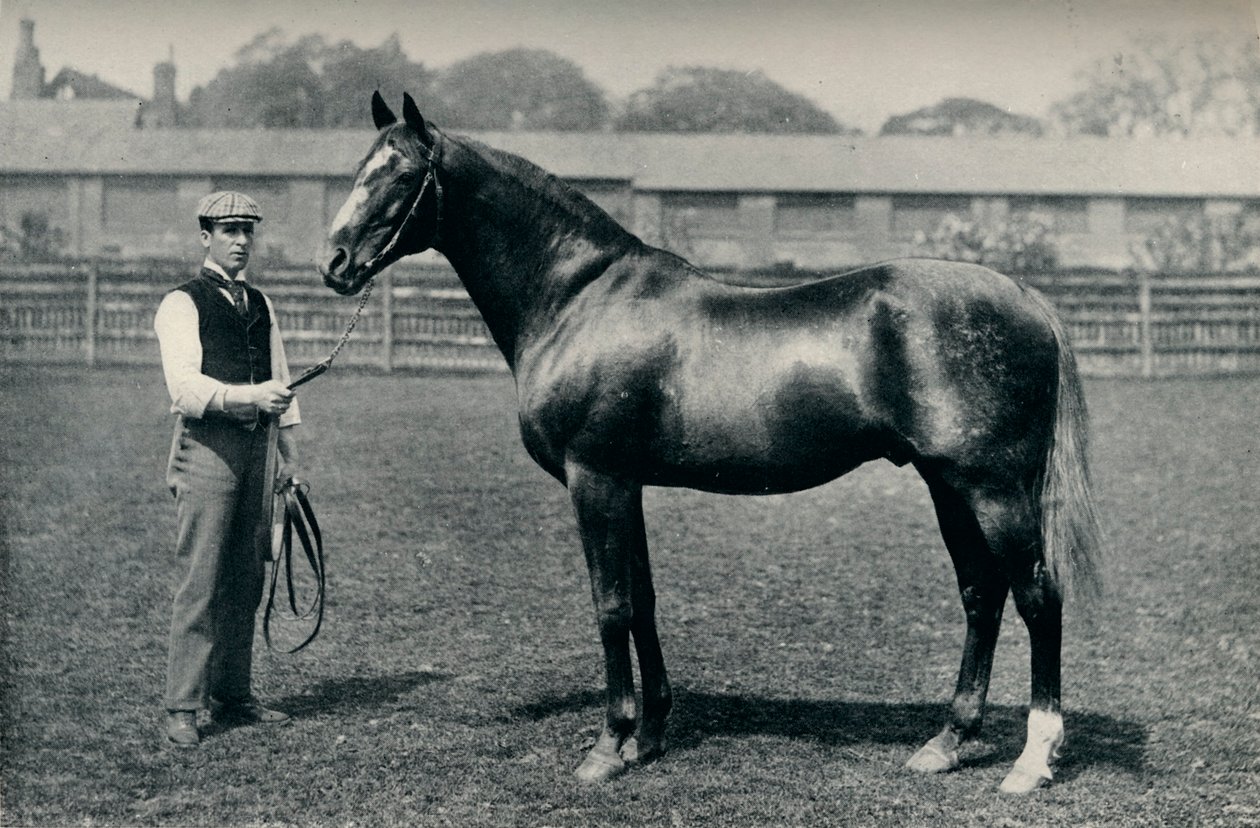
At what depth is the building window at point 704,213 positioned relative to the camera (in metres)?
32.2

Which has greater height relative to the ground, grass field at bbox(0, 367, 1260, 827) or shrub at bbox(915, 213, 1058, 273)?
shrub at bbox(915, 213, 1058, 273)

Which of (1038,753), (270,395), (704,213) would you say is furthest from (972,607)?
(704,213)

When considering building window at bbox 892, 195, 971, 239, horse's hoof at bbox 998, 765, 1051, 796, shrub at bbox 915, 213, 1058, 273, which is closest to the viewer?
horse's hoof at bbox 998, 765, 1051, 796

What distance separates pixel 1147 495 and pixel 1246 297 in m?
9.70

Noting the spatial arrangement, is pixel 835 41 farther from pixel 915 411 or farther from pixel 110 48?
pixel 110 48

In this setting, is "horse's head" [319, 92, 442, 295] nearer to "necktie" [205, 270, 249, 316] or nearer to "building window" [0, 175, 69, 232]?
"necktie" [205, 270, 249, 316]

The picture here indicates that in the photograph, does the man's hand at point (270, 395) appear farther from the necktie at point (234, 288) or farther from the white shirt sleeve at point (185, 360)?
the necktie at point (234, 288)

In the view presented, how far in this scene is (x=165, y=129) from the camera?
33.4 m

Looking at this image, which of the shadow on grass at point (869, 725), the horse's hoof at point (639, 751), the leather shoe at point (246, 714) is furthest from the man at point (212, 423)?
the horse's hoof at point (639, 751)

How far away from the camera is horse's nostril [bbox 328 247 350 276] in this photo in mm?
4031

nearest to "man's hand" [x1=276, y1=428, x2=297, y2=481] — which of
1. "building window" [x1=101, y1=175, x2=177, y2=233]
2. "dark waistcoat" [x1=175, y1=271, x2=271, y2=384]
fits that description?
"dark waistcoat" [x1=175, y1=271, x2=271, y2=384]

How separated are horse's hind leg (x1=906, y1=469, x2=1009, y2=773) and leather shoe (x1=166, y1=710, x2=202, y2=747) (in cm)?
303

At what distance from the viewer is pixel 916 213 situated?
32688 mm

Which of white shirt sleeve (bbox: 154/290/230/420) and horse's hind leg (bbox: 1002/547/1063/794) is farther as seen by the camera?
white shirt sleeve (bbox: 154/290/230/420)
